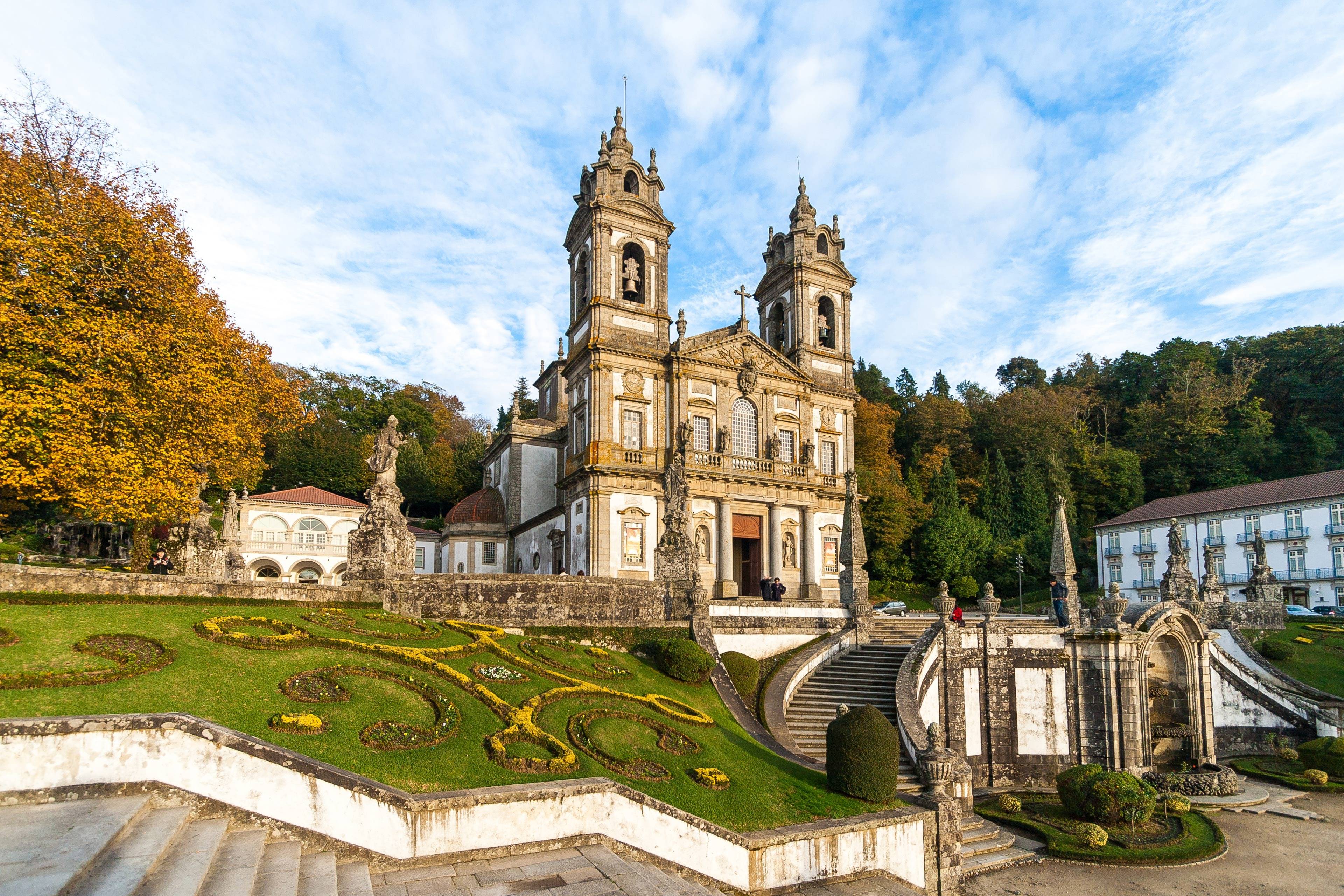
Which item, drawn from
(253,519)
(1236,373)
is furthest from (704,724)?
(1236,373)

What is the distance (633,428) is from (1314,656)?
31.0 meters

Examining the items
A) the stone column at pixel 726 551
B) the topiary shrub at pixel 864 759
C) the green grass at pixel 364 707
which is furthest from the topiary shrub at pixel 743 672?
the stone column at pixel 726 551

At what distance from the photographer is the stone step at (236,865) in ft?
23.7

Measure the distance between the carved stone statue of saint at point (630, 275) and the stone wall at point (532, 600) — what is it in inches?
799

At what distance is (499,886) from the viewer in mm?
8906

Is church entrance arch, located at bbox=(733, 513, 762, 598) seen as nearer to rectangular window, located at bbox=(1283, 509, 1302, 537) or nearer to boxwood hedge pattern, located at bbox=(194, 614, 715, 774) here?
boxwood hedge pattern, located at bbox=(194, 614, 715, 774)

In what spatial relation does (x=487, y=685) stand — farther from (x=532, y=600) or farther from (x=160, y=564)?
(x=160, y=564)

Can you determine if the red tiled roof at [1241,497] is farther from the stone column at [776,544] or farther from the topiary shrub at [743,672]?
the topiary shrub at [743,672]

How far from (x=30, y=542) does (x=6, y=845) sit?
145ft

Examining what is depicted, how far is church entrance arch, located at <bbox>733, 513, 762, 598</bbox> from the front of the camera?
36000 millimetres

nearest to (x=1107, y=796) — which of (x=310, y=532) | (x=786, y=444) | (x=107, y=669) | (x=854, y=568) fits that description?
(x=854, y=568)

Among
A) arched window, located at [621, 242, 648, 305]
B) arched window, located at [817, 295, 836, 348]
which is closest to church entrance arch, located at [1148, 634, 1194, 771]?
arched window, located at [817, 295, 836, 348]

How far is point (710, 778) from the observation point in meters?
13.0

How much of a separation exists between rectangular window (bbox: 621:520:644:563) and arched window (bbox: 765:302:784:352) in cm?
1534
